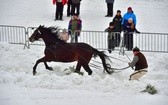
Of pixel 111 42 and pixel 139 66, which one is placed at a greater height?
pixel 111 42

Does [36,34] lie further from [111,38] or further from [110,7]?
[110,7]

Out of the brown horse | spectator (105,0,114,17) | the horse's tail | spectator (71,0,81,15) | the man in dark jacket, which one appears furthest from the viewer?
spectator (105,0,114,17)

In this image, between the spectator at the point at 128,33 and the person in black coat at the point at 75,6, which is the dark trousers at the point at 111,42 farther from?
the person in black coat at the point at 75,6

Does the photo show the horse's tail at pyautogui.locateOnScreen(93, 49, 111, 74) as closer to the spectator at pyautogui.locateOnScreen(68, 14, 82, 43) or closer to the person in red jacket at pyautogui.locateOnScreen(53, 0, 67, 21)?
the spectator at pyautogui.locateOnScreen(68, 14, 82, 43)

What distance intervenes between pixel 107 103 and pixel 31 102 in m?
2.28

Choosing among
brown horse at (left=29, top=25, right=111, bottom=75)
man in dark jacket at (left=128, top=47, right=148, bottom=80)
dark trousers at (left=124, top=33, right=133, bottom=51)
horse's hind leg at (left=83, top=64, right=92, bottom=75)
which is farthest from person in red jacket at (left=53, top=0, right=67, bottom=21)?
man in dark jacket at (left=128, top=47, right=148, bottom=80)

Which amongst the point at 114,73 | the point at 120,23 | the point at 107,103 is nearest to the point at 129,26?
the point at 120,23

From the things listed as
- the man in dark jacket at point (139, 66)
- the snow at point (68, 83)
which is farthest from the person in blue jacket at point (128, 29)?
the man in dark jacket at point (139, 66)

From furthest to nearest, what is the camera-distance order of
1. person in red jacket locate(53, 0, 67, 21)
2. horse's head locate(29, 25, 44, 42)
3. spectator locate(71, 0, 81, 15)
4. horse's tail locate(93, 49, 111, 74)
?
spectator locate(71, 0, 81, 15)
person in red jacket locate(53, 0, 67, 21)
horse's head locate(29, 25, 44, 42)
horse's tail locate(93, 49, 111, 74)

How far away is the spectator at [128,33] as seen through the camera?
2131 centimetres

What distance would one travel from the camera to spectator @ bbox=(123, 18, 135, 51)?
21312mm

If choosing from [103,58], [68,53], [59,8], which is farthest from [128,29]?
[59,8]

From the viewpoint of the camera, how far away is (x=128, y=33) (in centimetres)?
2117

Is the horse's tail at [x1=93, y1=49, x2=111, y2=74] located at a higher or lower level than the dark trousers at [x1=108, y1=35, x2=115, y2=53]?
lower
